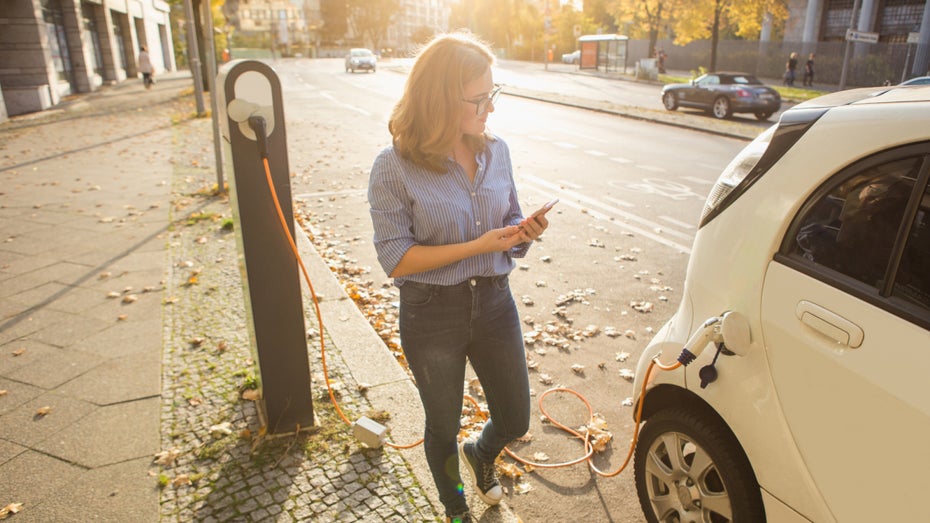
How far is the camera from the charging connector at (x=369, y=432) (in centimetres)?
328

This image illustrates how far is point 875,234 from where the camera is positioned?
1.87 m

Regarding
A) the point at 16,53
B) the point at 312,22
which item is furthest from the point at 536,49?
the point at 312,22

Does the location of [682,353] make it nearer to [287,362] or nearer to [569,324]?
[287,362]

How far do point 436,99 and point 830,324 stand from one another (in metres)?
1.45

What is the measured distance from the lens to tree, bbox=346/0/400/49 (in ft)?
375

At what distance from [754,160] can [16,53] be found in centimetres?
2616

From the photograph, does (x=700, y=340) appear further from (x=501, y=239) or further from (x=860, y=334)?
(x=501, y=239)

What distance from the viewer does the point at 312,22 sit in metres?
128

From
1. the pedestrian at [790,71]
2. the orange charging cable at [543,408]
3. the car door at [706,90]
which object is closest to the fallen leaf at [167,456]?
the orange charging cable at [543,408]

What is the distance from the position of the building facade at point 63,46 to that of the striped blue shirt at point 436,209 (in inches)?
899

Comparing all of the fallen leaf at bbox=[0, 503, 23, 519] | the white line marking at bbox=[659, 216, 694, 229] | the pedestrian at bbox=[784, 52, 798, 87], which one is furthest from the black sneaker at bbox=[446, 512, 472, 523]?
the pedestrian at bbox=[784, 52, 798, 87]

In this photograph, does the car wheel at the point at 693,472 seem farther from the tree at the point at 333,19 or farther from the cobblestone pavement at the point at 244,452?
the tree at the point at 333,19

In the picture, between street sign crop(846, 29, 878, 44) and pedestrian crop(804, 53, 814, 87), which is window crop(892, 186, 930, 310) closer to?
street sign crop(846, 29, 878, 44)

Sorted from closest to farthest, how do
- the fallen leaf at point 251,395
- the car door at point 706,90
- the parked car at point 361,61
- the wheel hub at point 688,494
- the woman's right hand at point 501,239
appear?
the woman's right hand at point 501,239, the wheel hub at point 688,494, the fallen leaf at point 251,395, the car door at point 706,90, the parked car at point 361,61
